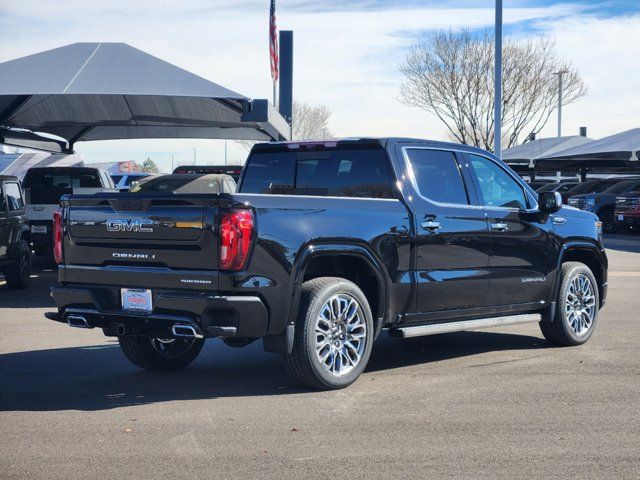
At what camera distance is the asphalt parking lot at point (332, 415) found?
211 inches

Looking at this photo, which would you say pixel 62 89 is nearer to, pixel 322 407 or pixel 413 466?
Result: pixel 322 407

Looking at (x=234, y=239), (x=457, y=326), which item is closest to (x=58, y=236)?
(x=234, y=239)

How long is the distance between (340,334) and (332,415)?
3.13 ft

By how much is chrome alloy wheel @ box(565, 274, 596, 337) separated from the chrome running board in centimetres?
53

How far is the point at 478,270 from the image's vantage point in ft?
28.0

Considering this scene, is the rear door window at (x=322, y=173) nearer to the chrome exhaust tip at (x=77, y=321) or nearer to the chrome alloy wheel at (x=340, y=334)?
the chrome alloy wheel at (x=340, y=334)

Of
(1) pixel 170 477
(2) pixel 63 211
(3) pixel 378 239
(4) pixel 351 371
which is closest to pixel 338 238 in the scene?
(3) pixel 378 239

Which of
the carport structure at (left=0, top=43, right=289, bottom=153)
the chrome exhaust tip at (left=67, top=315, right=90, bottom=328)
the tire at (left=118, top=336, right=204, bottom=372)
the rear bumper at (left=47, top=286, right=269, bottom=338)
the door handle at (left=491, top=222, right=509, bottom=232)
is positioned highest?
the carport structure at (left=0, top=43, right=289, bottom=153)

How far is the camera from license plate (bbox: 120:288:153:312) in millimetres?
7031

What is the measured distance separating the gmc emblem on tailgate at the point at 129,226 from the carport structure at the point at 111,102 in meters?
11.0

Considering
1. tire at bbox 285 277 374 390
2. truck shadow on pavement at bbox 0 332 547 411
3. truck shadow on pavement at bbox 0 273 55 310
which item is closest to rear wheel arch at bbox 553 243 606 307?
truck shadow on pavement at bbox 0 332 547 411

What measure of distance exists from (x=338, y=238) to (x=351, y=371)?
1.03 metres

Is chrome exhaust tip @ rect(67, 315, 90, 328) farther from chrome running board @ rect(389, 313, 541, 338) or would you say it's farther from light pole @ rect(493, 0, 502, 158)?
light pole @ rect(493, 0, 502, 158)

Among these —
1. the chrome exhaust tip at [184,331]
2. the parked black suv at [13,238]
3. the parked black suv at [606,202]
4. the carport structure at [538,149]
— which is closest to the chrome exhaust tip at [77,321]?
the chrome exhaust tip at [184,331]
